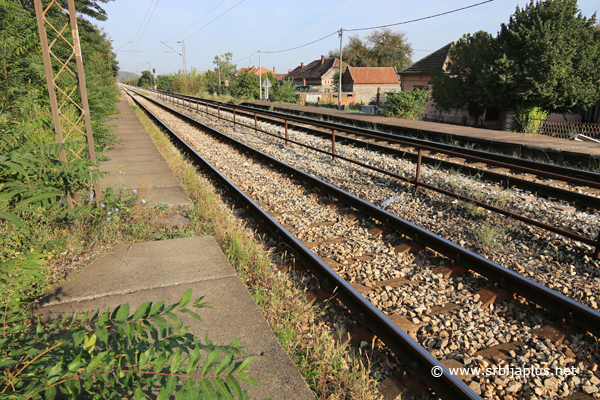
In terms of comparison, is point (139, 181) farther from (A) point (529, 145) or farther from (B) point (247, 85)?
(B) point (247, 85)

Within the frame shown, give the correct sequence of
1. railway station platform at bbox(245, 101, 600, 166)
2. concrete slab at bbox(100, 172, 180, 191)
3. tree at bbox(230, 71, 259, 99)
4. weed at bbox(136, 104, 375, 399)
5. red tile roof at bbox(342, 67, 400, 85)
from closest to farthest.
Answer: weed at bbox(136, 104, 375, 399)
concrete slab at bbox(100, 172, 180, 191)
railway station platform at bbox(245, 101, 600, 166)
tree at bbox(230, 71, 259, 99)
red tile roof at bbox(342, 67, 400, 85)

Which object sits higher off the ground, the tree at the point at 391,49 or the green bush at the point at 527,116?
the tree at the point at 391,49

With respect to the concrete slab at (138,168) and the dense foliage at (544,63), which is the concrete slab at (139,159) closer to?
the concrete slab at (138,168)

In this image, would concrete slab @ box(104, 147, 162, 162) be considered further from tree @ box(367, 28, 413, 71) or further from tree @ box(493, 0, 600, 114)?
tree @ box(367, 28, 413, 71)

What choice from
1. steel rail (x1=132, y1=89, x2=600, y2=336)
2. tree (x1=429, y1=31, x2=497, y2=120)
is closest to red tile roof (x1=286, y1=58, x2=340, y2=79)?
tree (x1=429, y1=31, x2=497, y2=120)

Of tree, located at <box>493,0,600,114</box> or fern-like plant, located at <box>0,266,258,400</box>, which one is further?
tree, located at <box>493,0,600,114</box>

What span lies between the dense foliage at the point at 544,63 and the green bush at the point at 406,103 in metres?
4.78

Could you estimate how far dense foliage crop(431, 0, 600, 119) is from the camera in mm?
22453

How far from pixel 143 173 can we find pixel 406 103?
18166mm

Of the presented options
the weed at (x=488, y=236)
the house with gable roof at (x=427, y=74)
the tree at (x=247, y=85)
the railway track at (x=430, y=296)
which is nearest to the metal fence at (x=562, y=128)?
the house with gable roof at (x=427, y=74)

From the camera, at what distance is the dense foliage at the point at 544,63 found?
2245 centimetres

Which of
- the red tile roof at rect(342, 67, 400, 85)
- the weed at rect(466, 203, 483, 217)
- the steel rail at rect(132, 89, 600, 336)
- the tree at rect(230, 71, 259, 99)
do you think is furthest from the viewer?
the red tile roof at rect(342, 67, 400, 85)

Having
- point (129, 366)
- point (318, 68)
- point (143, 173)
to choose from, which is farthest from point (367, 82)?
point (129, 366)

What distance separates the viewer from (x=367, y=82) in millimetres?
70125
